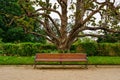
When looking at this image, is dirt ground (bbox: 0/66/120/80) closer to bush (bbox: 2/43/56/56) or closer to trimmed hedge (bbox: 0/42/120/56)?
trimmed hedge (bbox: 0/42/120/56)

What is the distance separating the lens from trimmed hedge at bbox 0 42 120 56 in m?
29.7

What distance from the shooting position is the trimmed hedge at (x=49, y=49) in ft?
97.3

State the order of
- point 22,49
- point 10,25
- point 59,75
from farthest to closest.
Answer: point 10,25 < point 22,49 < point 59,75

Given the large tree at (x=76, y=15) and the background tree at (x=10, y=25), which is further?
the background tree at (x=10, y=25)

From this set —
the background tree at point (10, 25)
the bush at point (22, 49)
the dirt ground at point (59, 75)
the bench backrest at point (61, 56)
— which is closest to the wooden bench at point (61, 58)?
the bench backrest at point (61, 56)

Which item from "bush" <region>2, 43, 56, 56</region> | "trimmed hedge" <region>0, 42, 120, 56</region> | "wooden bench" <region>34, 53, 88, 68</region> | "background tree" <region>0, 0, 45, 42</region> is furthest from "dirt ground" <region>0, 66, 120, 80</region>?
"background tree" <region>0, 0, 45, 42</region>

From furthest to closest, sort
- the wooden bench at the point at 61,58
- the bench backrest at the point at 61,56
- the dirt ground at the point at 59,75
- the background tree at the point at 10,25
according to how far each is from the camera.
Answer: the background tree at the point at 10,25, the bench backrest at the point at 61,56, the wooden bench at the point at 61,58, the dirt ground at the point at 59,75

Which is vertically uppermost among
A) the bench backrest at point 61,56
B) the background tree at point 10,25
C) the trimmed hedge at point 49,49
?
the background tree at point 10,25

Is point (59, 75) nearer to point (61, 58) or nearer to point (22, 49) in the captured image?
point (61, 58)

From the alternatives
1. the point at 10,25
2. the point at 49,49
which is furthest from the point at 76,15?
the point at 10,25

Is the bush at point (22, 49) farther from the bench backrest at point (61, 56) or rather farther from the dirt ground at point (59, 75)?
the dirt ground at point (59, 75)

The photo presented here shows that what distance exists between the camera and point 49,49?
102 ft

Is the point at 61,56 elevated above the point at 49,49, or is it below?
above

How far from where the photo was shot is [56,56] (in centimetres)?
2077
